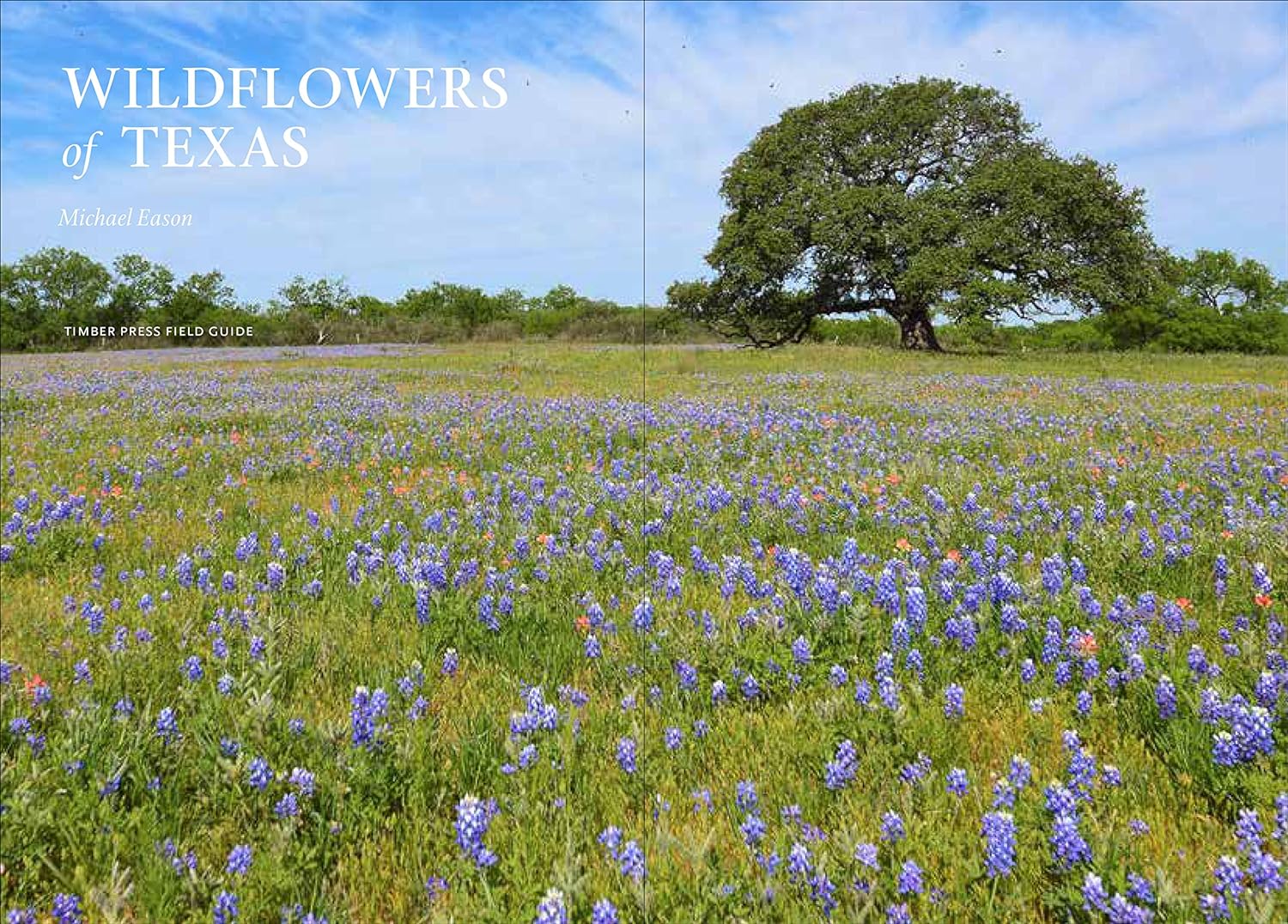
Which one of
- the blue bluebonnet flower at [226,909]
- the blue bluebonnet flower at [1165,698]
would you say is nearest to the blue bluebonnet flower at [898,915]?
the blue bluebonnet flower at [1165,698]

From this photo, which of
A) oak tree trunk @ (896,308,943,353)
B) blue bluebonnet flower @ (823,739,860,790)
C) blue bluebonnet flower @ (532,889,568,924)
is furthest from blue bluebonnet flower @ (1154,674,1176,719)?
oak tree trunk @ (896,308,943,353)

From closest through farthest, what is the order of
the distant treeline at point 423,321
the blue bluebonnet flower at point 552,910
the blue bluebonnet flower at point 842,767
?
the blue bluebonnet flower at point 552,910 → the blue bluebonnet flower at point 842,767 → the distant treeline at point 423,321

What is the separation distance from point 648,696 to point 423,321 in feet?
216

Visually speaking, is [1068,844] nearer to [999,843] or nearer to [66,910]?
[999,843]

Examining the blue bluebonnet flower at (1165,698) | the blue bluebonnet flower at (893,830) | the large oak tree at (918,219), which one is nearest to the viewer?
the blue bluebonnet flower at (893,830)

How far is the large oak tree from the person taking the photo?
102ft

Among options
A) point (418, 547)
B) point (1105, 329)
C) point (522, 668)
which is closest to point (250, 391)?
point (418, 547)

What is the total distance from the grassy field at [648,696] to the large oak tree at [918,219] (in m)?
26.8

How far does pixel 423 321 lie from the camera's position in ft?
214

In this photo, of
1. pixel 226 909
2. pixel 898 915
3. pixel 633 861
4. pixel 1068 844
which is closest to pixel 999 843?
pixel 1068 844

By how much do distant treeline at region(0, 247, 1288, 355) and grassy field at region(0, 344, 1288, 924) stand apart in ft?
118

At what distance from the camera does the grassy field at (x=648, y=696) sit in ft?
7.47

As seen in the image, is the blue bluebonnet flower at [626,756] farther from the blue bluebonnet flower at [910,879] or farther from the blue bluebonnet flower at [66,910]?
the blue bluebonnet flower at [66,910]

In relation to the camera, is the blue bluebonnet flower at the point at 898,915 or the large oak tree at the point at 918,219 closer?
the blue bluebonnet flower at the point at 898,915
